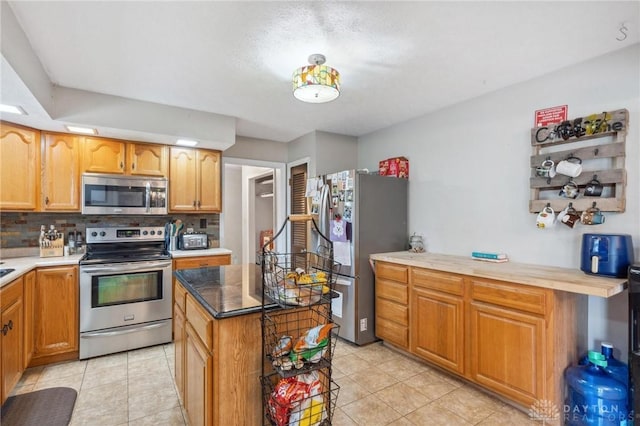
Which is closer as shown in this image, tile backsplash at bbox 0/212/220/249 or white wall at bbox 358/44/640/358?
white wall at bbox 358/44/640/358

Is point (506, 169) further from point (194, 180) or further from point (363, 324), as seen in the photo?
point (194, 180)

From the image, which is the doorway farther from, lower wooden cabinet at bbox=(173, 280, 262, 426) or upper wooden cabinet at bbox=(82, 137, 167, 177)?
lower wooden cabinet at bbox=(173, 280, 262, 426)

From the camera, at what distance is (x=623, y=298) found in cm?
206

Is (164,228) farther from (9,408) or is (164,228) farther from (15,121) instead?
(9,408)

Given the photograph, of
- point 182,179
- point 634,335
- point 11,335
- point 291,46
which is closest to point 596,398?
point 634,335

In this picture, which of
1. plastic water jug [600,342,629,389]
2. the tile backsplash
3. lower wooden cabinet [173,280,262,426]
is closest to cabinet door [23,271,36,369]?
the tile backsplash

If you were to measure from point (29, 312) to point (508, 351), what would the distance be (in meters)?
3.63

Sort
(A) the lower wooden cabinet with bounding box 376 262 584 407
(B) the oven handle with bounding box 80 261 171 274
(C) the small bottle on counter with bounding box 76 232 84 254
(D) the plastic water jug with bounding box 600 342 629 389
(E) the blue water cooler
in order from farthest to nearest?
(C) the small bottle on counter with bounding box 76 232 84 254, (B) the oven handle with bounding box 80 261 171 274, (A) the lower wooden cabinet with bounding box 376 262 584 407, (D) the plastic water jug with bounding box 600 342 629 389, (E) the blue water cooler

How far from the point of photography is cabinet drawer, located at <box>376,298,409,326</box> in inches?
114

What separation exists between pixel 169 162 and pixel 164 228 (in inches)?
29.4

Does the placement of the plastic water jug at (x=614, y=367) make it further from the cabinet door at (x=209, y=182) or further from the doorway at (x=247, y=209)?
the doorway at (x=247, y=209)

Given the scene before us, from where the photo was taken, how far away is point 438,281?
258 cm

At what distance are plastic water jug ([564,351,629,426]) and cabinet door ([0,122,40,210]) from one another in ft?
14.3

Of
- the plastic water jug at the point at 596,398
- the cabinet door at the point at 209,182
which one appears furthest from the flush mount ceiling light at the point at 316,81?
the plastic water jug at the point at 596,398
